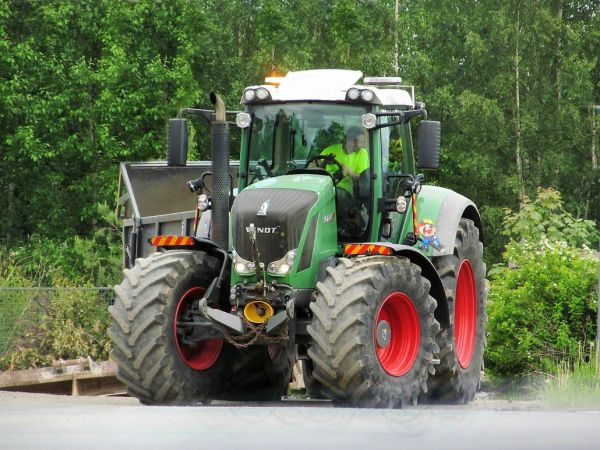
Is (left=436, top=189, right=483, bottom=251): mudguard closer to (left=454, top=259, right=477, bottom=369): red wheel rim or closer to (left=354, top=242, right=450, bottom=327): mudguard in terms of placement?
(left=454, top=259, right=477, bottom=369): red wheel rim

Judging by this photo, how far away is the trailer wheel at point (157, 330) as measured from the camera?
39.0 ft

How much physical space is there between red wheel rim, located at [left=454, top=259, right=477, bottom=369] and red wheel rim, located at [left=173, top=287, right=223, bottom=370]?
2940 millimetres

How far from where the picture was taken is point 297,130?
13.0m

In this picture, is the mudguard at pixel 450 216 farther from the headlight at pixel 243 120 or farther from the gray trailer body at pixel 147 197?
the gray trailer body at pixel 147 197

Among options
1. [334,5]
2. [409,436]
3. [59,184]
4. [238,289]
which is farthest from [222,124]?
[334,5]

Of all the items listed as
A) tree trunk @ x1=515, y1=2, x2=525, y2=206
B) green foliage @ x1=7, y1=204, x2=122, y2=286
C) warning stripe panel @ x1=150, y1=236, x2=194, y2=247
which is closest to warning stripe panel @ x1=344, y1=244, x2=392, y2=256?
warning stripe panel @ x1=150, y1=236, x2=194, y2=247

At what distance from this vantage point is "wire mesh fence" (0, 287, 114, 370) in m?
21.3

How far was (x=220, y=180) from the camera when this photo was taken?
506 inches

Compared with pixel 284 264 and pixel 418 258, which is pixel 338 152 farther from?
pixel 284 264

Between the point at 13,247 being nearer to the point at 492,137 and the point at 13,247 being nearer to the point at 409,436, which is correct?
the point at 492,137

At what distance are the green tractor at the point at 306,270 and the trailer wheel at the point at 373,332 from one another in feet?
0.04

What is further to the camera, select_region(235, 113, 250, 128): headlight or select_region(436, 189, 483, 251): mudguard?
select_region(436, 189, 483, 251): mudguard

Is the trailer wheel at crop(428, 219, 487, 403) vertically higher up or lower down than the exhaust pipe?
lower down

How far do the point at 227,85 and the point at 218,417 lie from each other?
34096mm
